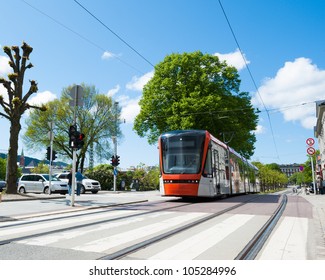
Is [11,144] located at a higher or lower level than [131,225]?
higher

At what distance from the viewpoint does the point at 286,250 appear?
16.6 feet

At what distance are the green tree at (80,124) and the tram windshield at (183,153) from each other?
92.1 feet

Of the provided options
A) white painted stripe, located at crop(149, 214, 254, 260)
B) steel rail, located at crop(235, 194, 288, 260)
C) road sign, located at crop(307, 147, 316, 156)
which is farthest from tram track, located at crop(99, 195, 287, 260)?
road sign, located at crop(307, 147, 316, 156)

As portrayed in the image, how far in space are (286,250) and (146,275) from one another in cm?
239

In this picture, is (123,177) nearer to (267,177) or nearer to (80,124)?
(80,124)

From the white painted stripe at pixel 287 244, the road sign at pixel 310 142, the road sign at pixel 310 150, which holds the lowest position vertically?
the white painted stripe at pixel 287 244

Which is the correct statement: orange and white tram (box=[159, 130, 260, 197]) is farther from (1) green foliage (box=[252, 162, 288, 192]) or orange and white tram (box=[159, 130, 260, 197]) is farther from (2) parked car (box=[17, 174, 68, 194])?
(1) green foliage (box=[252, 162, 288, 192])

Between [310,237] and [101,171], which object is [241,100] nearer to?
[101,171]

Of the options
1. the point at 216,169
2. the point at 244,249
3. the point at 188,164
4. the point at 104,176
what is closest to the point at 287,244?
the point at 244,249

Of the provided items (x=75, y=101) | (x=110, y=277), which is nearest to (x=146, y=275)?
(x=110, y=277)

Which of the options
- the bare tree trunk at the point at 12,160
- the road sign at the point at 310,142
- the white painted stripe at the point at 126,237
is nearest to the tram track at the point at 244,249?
the white painted stripe at the point at 126,237

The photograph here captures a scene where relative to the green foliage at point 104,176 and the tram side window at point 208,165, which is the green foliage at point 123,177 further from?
the tram side window at point 208,165

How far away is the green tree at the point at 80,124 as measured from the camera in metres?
41.3

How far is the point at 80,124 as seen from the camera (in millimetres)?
42562
